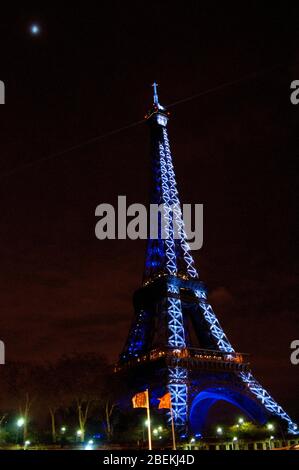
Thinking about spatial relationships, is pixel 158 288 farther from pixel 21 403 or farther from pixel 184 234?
pixel 21 403

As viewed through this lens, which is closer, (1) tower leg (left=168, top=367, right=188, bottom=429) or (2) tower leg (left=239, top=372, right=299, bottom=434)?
(1) tower leg (left=168, top=367, right=188, bottom=429)

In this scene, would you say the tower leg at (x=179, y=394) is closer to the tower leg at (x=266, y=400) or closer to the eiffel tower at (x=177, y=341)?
the eiffel tower at (x=177, y=341)

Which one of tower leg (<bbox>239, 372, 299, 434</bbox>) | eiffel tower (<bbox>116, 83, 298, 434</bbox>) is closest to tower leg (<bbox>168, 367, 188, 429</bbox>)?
eiffel tower (<bbox>116, 83, 298, 434</bbox>)

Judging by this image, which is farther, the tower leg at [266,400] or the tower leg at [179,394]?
the tower leg at [266,400]

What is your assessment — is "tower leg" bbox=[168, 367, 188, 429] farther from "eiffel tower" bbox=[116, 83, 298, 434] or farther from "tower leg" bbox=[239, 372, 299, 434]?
"tower leg" bbox=[239, 372, 299, 434]

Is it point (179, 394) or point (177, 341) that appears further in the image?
point (177, 341)

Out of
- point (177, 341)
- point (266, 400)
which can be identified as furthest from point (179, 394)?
point (266, 400)

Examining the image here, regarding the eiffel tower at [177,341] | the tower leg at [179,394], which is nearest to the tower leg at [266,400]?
the eiffel tower at [177,341]

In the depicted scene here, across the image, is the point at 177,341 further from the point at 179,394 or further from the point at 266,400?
the point at 266,400
